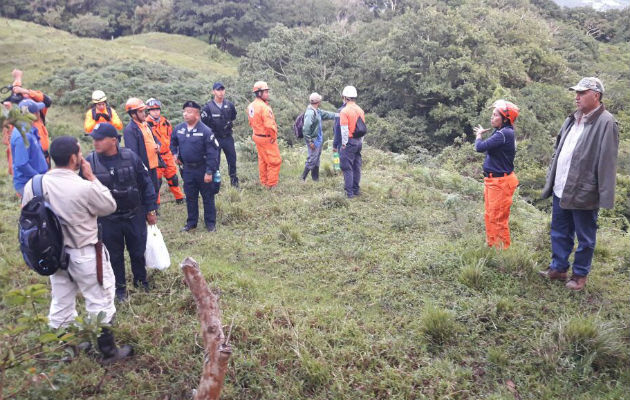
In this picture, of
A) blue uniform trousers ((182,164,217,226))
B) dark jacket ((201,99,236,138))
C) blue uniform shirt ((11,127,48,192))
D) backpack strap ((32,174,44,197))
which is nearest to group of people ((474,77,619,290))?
blue uniform trousers ((182,164,217,226))

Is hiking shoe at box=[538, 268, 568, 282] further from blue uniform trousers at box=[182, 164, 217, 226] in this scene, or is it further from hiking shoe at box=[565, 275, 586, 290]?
blue uniform trousers at box=[182, 164, 217, 226]

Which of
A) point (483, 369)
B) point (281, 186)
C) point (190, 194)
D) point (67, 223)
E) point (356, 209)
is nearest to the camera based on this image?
point (67, 223)

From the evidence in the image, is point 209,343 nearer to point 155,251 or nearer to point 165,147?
point 155,251

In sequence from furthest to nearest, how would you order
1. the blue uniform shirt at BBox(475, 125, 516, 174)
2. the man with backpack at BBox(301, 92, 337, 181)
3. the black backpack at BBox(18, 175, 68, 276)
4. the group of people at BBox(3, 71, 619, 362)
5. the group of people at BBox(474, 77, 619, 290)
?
1. the man with backpack at BBox(301, 92, 337, 181)
2. the blue uniform shirt at BBox(475, 125, 516, 174)
3. the group of people at BBox(474, 77, 619, 290)
4. the group of people at BBox(3, 71, 619, 362)
5. the black backpack at BBox(18, 175, 68, 276)

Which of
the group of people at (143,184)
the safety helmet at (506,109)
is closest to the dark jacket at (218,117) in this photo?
the group of people at (143,184)

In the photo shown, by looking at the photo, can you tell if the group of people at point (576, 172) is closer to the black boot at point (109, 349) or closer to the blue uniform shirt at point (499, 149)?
the blue uniform shirt at point (499, 149)

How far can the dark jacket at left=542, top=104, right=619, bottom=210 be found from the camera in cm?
415

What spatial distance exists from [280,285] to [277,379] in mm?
1628

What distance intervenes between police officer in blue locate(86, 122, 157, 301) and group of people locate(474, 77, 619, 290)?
3.63 metres

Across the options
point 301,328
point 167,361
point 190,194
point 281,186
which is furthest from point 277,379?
point 281,186

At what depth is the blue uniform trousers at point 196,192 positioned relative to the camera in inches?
257

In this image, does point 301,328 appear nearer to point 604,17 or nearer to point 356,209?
point 356,209

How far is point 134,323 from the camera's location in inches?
163

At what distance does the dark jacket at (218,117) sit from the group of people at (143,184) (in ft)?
3.03
